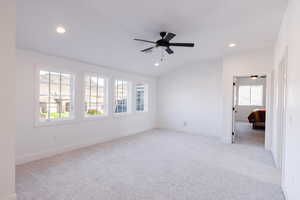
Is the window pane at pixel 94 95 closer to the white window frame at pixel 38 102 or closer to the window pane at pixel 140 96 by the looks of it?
the white window frame at pixel 38 102

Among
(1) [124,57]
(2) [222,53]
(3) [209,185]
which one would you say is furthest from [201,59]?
(3) [209,185]

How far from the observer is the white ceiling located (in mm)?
2711

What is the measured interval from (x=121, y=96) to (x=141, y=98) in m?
1.23

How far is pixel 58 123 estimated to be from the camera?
4.07 m

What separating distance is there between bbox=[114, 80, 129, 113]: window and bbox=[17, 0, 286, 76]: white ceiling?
136 cm

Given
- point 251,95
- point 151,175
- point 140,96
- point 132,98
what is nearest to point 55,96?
point 132,98

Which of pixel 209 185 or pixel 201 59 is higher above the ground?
pixel 201 59

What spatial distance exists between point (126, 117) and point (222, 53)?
382 cm

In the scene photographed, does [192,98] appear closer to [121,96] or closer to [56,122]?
[121,96]

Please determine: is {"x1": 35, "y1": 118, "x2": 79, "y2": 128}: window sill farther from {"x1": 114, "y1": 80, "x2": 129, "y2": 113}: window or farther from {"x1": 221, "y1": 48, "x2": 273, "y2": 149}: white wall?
{"x1": 221, "y1": 48, "x2": 273, "y2": 149}: white wall

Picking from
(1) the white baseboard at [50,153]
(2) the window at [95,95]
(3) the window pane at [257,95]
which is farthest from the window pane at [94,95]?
(3) the window pane at [257,95]

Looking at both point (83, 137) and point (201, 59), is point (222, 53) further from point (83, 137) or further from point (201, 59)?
point (83, 137)

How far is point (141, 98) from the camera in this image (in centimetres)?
711

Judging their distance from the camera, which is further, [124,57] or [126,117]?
[126,117]
